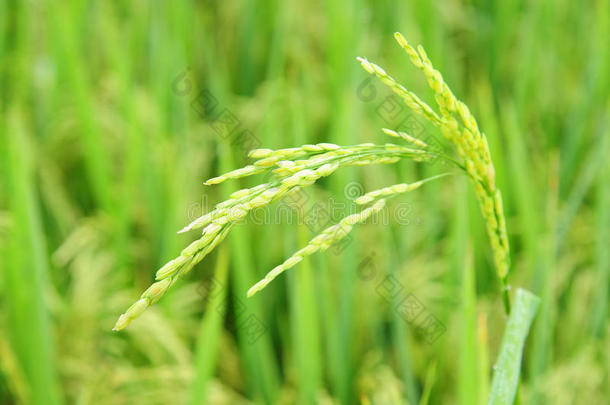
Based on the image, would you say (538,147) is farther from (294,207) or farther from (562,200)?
(294,207)

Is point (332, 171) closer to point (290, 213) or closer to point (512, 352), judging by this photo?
point (512, 352)

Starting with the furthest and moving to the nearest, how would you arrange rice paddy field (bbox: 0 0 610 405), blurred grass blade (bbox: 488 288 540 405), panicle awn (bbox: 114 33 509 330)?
1. rice paddy field (bbox: 0 0 610 405)
2. blurred grass blade (bbox: 488 288 540 405)
3. panicle awn (bbox: 114 33 509 330)

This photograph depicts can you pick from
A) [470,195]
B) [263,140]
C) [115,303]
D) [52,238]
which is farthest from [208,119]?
[470,195]

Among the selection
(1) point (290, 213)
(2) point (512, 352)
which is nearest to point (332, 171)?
(2) point (512, 352)

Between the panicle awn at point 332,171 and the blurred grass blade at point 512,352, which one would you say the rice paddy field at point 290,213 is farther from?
the panicle awn at point 332,171

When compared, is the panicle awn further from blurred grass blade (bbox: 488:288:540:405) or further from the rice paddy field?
the rice paddy field

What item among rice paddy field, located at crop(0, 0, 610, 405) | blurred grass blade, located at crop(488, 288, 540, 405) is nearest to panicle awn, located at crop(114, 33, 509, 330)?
blurred grass blade, located at crop(488, 288, 540, 405)
